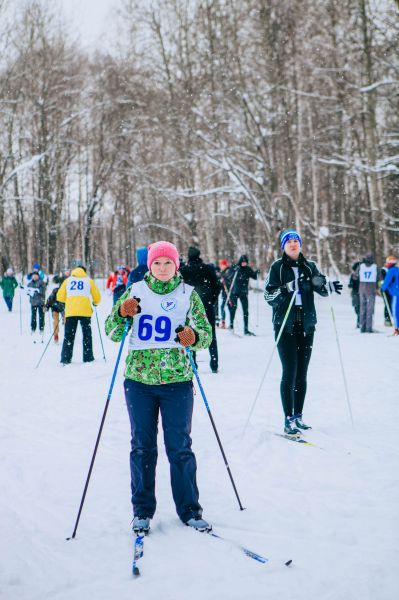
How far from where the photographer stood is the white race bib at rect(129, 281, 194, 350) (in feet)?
11.3

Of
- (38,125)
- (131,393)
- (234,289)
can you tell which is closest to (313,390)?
(131,393)

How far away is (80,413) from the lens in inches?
255

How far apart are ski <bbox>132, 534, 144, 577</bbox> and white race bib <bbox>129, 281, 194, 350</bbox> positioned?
1.17 metres

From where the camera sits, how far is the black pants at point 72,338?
1004 cm

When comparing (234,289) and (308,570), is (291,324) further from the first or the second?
(234,289)

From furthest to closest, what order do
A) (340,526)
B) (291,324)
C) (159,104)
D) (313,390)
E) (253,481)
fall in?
(159,104) → (313,390) → (291,324) → (253,481) → (340,526)

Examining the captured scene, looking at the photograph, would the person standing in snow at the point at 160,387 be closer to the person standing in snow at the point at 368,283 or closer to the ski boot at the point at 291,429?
the ski boot at the point at 291,429

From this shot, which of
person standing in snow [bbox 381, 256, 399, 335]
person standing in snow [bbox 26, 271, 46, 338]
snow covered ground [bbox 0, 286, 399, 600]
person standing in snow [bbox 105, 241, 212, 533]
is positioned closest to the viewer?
snow covered ground [bbox 0, 286, 399, 600]

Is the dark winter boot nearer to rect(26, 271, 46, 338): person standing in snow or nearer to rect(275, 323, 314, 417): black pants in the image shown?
rect(275, 323, 314, 417): black pants

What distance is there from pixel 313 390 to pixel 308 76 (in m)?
17.3

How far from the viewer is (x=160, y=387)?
11.2 feet

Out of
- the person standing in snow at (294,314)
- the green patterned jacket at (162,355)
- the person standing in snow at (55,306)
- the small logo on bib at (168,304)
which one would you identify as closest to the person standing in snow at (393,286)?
the person standing in snow at (55,306)

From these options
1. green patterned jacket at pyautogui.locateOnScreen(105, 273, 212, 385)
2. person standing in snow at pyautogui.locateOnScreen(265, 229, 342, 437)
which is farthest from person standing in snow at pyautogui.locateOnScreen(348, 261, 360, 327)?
green patterned jacket at pyautogui.locateOnScreen(105, 273, 212, 385)

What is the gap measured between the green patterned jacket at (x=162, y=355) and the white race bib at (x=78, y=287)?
6.55 meters
